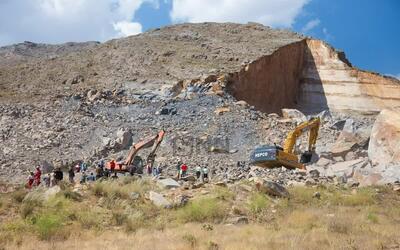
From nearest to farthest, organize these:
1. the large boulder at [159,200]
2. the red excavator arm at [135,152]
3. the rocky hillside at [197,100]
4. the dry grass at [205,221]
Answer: the dry grass at [205,221] → the large boulder at [159,200] → the red excavator arm at [135,152] → the rocky hillside at [197,100]

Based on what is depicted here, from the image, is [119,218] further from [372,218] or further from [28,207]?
[372,218]

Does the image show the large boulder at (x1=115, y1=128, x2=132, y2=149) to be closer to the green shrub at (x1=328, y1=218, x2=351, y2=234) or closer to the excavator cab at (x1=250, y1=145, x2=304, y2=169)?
the excavator cab at (x1=250, y1=145, x2=304, y2=169)

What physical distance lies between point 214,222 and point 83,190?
14.3 feet

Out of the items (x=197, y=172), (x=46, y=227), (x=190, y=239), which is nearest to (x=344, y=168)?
(x=197, y=172)

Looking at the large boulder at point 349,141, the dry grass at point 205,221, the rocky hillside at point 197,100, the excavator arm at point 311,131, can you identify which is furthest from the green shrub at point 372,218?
the large boulder at point 349,141

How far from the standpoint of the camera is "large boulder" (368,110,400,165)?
2095 centimetres

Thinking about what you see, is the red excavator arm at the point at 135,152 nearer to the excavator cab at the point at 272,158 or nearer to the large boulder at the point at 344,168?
the excavator cab at the point at 272,158

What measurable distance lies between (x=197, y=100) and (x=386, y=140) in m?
10.9

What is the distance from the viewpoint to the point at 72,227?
9820 millimetres

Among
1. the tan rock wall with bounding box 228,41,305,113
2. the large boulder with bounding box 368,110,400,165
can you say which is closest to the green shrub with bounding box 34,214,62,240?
the large boulder with bounding box 368,110,400,165

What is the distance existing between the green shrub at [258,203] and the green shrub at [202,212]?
25.3 inches

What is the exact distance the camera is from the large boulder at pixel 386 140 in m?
21.0

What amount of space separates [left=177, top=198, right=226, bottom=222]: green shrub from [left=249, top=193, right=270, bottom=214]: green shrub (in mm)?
642

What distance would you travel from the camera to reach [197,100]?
2959 centimetres
